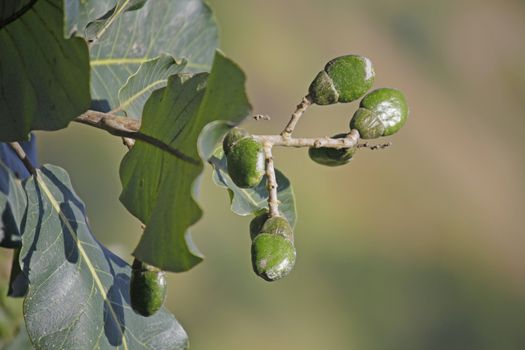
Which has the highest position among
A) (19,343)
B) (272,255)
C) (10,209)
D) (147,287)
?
(272,255)

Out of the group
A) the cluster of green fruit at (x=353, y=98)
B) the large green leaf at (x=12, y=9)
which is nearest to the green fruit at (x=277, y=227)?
the cluster of green fruit at (x=353, y=98)

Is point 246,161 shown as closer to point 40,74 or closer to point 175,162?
point 175,162

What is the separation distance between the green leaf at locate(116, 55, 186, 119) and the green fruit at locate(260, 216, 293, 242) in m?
0.29

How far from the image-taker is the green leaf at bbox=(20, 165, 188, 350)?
1.00 metres

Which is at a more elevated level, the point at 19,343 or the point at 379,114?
the point at 379,114

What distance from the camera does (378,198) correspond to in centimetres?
533

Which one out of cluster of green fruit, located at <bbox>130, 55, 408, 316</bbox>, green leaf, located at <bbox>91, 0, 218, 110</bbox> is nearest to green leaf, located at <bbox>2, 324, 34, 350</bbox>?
green leaf, located at <bbox>91, 0, 218, 110</bbox>

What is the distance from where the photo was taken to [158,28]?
1.32 metres

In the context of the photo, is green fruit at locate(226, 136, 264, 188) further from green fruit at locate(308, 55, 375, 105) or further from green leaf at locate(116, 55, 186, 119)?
green leaf at locate(116, 55, 186, 119)

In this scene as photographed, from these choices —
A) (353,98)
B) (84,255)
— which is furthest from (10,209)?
(353,98)

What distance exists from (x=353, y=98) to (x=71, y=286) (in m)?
0.40

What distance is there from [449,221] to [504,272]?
57 cm

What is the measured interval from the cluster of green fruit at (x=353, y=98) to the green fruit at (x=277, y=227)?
0.34 feet

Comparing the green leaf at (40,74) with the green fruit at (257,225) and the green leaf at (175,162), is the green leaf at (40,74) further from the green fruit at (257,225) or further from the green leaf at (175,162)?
the green fruit at (257,225)
